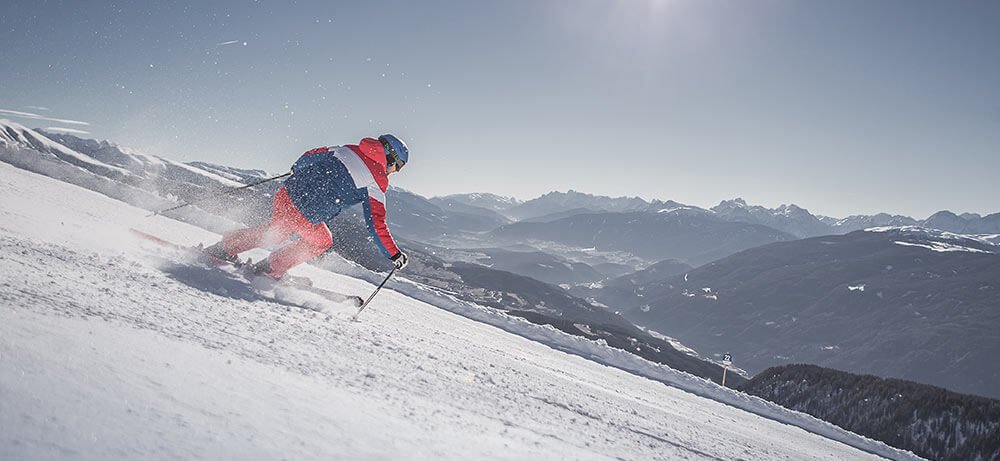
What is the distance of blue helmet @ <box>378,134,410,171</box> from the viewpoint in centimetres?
764

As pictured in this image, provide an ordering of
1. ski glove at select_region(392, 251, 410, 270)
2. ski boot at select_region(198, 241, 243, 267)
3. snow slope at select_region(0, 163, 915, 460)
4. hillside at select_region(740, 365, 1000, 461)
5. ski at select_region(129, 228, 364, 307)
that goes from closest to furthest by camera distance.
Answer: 1. snow slope at select_region(0, 163, 915, 460)
2. ski at select_region(129, 228, 364, 307)
3. ski boot at select_region(198, 241, 243, 267)
4. ski glove at select_region(392, 251, 410, 270)
5. hillside at select_region(740, 365, 1000, 461)

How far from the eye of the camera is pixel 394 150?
764 centimetres

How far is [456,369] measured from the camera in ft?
16.3

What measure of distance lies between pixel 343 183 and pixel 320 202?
0.50 meters

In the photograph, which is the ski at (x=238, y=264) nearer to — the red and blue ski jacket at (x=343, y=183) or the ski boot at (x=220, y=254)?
the ski boot at (x=220, y=254)

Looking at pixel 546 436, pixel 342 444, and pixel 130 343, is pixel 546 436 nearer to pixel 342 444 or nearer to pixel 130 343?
pixel 342 444

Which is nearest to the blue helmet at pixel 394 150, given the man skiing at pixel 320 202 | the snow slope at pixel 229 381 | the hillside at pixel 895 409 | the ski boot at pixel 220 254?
the man skiing at pixel 320 202

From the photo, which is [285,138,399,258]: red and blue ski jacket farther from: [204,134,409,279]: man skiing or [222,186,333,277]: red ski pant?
[222,186,333,277]: red ski pant

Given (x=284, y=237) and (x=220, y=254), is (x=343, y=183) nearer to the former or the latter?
(x=284, y=237)

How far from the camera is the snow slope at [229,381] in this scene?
1.65 meters

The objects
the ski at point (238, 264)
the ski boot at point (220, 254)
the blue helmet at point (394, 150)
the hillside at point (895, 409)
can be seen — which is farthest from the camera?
the hillside at point (895, 409)

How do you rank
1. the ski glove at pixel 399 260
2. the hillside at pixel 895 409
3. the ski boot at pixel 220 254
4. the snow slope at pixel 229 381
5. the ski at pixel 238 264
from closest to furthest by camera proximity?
the snow slope at pixel 229 381
the ski at pixel 238 264
the ski boot at pixel 220 254
the ski glove at pixel 399 260
the hillside at pixel 895 409

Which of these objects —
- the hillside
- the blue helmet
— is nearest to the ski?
the blue helmet

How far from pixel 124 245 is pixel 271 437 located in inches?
208
